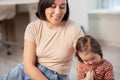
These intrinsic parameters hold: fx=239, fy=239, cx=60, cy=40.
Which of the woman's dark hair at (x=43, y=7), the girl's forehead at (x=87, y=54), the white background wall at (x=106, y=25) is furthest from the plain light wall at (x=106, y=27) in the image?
the girl's forehead at (x=87, y=54)

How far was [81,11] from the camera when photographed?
2.18 m

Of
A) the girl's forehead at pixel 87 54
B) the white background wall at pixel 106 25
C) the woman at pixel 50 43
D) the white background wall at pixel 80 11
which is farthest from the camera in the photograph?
the white background wall at pixel 80 11

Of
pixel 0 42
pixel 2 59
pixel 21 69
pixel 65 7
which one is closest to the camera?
pixel 65 7

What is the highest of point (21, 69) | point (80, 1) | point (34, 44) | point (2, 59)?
point (80, 1)

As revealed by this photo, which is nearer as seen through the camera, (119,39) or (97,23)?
(119,39)

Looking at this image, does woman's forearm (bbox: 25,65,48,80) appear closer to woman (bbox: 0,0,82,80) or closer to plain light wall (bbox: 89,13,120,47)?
woman (bbox: 0,0,82,80)

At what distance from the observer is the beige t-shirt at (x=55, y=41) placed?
51.0 inches

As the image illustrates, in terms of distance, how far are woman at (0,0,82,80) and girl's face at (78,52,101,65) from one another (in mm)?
121

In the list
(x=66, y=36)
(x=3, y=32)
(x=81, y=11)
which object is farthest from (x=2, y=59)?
(x=66, y=36)

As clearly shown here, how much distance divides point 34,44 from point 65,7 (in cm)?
27

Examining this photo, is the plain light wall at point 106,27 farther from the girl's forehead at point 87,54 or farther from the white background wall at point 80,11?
the girl's forehead at point 87,54

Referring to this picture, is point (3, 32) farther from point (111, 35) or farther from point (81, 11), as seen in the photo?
point (111, 35)

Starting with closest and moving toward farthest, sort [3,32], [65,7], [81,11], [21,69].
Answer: [65,7] < [21,69] < [81,11] < [3,32]

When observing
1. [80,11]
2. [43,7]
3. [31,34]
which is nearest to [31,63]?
[31,34]
